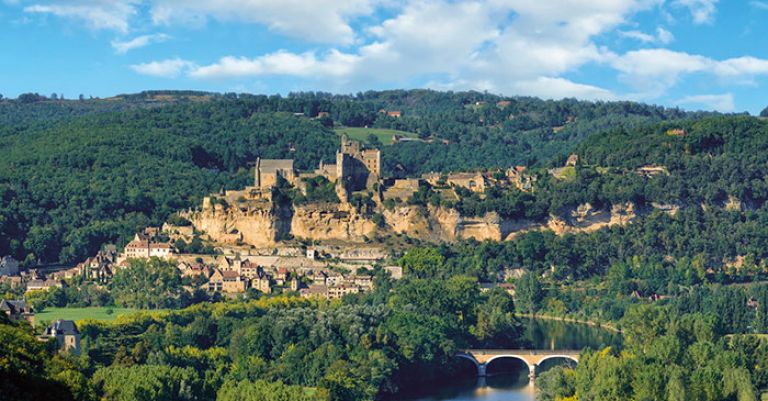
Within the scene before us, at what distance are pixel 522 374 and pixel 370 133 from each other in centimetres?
6300

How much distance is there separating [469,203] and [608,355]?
31609 mm

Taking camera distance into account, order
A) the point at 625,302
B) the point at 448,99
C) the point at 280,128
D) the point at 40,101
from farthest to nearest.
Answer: the point at 448,99 < the point at 40,101 < the point at 280,128 < the point at 625,302

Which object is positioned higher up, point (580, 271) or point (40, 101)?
point (40, 101)

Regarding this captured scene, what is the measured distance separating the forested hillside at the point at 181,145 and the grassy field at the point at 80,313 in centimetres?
1476

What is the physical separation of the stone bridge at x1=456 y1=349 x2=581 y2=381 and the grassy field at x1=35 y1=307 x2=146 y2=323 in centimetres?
1659

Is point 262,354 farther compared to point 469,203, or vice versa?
point 469,203

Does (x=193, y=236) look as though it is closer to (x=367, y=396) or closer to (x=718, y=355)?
(x=367, y=396)

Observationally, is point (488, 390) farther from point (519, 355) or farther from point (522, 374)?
point (522, 374)

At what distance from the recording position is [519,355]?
65062mm

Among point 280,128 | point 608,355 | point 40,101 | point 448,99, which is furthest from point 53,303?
point 448,99

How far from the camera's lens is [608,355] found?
57.3 metres

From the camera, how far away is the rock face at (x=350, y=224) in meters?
86.1

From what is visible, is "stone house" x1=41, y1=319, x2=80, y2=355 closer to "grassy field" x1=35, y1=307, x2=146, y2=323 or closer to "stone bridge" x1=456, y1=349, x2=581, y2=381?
"grassy field" x1=35, y1=307, x2=146, y2=323

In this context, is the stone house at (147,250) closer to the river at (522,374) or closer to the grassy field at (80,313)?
the grassy field at (80,313)
